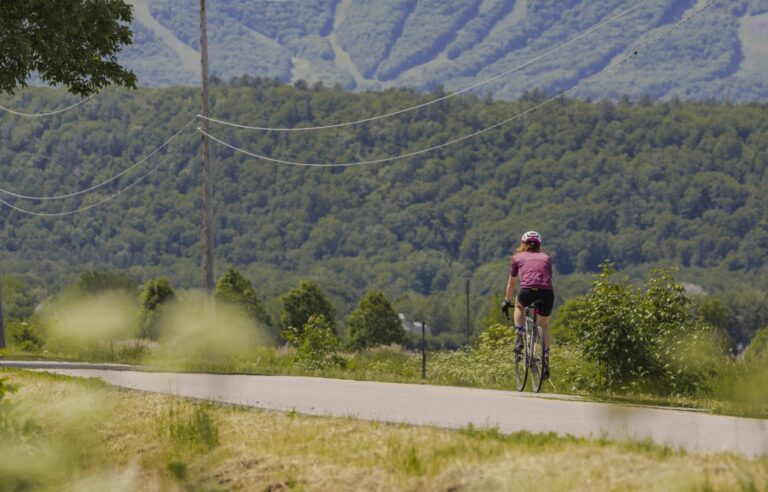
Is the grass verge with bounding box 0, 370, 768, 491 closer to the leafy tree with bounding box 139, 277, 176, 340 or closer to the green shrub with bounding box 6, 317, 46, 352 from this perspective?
the green shrub with bounding box 6, 317, 46, 352

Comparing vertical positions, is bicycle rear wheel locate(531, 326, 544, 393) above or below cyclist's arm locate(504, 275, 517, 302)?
below

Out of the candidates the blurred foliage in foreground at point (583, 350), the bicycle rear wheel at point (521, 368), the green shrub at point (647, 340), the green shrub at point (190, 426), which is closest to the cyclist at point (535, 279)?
the bicycle rear wheel at point (521, 368)

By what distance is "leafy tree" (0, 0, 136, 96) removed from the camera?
817 inches

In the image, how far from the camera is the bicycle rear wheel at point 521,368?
1708 centimetres

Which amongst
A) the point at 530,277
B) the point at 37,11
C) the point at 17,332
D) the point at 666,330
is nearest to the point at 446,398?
the point at 530,277

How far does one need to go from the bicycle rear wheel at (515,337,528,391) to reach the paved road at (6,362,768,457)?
1.86ft

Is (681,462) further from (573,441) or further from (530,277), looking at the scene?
Result: (530,277)

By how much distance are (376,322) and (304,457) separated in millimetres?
92245

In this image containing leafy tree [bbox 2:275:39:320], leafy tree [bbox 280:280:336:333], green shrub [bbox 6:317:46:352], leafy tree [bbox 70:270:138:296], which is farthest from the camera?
leafy tree [bbox 2:275:39:320]

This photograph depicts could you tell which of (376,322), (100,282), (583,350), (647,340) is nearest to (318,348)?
(583,350)

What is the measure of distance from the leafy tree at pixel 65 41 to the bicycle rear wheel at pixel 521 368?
8.73 meters

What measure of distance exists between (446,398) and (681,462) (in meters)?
6.82

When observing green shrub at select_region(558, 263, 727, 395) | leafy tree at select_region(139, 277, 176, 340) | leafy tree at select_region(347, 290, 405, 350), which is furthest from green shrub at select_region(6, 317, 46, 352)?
leafy tree at select_region(347, 290, 405, 350)

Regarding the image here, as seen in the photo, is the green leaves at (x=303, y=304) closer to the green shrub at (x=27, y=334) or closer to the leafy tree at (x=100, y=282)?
the leafy tree at (x=100, y=282)
